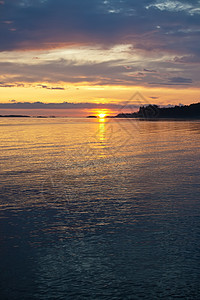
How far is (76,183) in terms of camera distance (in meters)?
22.3

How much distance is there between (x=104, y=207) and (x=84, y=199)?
199 centimetres

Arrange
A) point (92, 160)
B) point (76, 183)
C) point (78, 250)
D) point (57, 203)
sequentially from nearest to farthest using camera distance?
point (78, 250) < point (57, 203) < point (76, 183) < point (92, 160)

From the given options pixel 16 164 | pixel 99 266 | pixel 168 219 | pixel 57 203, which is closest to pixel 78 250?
pixel 99 266


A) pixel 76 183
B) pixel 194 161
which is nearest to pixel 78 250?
pixel 76 183

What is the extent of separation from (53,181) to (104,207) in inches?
288

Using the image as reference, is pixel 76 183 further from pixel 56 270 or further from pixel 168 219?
pixel 56 270

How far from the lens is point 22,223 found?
1413cm

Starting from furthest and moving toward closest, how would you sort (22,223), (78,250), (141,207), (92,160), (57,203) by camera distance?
1. (92,160)
2. (57,203)
3. (141,207)
4. (22,223)
5. (78,250)

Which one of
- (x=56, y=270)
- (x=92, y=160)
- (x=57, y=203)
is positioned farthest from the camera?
(x=92, y=160)

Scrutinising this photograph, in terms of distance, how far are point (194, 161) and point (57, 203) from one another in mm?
17480

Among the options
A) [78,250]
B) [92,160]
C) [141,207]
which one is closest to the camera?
[78,250]

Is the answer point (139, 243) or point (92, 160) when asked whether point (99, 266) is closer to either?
point (139, 243)

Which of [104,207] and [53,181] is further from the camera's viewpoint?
[53,181]

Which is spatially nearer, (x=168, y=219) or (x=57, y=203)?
(x=168, y=219)
